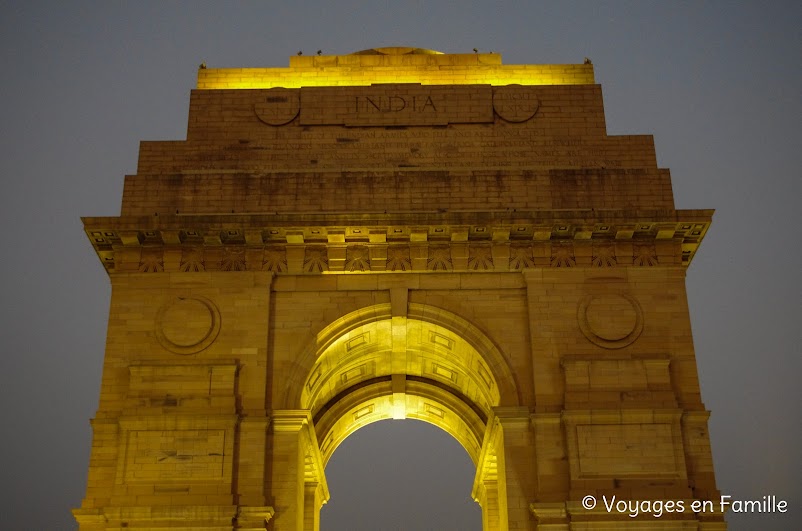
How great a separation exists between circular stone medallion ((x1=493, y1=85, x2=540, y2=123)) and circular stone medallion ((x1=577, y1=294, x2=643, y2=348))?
5916 millimetres

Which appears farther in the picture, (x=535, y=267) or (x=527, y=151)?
(x=527, y=151)

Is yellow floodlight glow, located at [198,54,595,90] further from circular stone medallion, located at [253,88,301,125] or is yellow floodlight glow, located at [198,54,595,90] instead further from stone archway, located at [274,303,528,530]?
stone archway, located at [274,303,528,530]

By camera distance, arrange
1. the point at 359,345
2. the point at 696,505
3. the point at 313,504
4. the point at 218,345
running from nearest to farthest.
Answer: the point at 696,505, the point at 218,345, the point at 359,345, the point at 313,504

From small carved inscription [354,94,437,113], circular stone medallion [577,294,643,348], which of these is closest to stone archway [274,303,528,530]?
circular stone medallion [577,294,643,348]

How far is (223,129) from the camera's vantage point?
94.6 feet

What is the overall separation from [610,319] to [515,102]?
7128 mm

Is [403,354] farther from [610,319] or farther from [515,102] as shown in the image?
[515,102]

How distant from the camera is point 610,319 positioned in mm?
25797

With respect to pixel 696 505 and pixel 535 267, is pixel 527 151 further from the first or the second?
pixel 696 505

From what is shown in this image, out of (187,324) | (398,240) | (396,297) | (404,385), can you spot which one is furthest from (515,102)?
(187,324)

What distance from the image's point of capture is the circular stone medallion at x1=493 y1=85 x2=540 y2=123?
28859 mm

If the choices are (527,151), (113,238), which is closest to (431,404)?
(527,151)

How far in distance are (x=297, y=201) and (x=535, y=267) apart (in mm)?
6487

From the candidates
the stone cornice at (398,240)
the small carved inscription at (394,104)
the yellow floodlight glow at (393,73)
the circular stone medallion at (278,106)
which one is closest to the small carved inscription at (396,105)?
the small carved inscription at (394,104)
